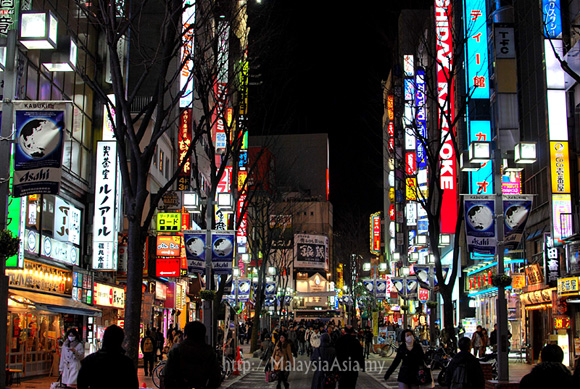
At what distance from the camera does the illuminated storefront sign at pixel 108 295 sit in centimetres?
2814

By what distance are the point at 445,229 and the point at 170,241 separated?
64.0 feet

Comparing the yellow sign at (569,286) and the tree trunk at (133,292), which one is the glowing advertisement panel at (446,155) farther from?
the tree trunk at (133,292)

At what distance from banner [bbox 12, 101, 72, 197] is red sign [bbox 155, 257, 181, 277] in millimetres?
21317

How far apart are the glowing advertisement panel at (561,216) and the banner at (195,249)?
42.3ft

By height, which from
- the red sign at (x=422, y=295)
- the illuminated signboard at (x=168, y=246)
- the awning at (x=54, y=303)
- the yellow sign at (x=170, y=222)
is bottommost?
the awning at (x=54, y=303)

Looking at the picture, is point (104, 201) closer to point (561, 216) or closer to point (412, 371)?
point (561, 216)

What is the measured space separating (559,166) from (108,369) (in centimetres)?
2334

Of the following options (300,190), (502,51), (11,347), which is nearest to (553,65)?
(502,51)

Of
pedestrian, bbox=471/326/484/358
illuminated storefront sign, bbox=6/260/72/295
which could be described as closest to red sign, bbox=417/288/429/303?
pedestrian, bbox=471/326/484/358

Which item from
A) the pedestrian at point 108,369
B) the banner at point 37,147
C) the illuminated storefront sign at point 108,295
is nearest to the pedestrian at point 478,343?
the illuminated storefront sign at point 108,295

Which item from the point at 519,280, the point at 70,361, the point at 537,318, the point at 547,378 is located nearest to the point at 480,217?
the point at 70,361

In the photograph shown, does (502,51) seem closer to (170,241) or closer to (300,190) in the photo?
(170,241)

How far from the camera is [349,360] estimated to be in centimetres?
1403

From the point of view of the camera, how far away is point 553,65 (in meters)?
27.3
